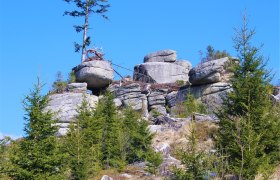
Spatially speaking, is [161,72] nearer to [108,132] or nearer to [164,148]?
[108,132]

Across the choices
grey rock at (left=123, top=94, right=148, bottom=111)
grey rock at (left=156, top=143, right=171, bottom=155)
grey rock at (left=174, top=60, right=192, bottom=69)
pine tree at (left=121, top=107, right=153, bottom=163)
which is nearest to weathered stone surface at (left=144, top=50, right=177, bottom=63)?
grey rock at (left=174, top=60, right=192, bottom=69)

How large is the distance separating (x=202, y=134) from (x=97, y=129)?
183 inches

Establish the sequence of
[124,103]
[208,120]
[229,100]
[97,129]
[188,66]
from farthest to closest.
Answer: [188,66] → [124,103] → [208,120] → [97,129] → [229,100]

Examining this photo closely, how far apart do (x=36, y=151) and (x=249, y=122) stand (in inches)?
266

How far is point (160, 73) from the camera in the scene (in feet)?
107

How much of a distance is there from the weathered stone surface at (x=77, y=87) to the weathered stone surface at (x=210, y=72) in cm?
710

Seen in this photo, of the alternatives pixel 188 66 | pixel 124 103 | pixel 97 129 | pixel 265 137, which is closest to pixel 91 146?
pixel 97 129

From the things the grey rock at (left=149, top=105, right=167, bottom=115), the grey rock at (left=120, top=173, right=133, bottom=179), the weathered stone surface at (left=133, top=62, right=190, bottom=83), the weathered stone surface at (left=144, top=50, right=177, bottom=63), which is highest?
the weathered stone surface at (left=144, top=50, right=177, bottom=63)

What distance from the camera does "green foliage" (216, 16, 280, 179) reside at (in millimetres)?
12852

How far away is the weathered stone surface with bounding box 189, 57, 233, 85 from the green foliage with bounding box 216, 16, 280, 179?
1060cm

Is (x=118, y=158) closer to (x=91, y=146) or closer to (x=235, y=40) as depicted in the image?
(x=91, y=146)

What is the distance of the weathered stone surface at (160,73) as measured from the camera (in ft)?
106

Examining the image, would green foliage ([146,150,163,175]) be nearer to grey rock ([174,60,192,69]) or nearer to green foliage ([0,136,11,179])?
→ green foliage ([0,136,11,179])

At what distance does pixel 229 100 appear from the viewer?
15.8 meters
